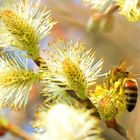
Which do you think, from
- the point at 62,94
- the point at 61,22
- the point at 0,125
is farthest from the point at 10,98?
the point at 61,22

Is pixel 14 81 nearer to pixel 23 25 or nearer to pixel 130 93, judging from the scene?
pixel 23 25

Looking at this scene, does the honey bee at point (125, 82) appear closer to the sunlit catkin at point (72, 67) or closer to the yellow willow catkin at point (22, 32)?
the sunlit catkin at point (72, 67)

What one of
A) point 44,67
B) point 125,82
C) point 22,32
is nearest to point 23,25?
point 22,32

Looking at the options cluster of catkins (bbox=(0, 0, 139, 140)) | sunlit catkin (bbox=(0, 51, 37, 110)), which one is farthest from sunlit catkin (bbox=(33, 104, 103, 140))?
sunlit catkin (bbox=(0, 51, 37, 110))

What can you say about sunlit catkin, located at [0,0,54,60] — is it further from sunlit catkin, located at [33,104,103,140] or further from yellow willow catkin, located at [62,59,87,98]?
sunlit catkin, located at [33,104,103,140]

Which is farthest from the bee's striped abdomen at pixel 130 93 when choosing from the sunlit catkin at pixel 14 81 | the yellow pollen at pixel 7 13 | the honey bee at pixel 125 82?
the yellow pollen at pixel 7 13

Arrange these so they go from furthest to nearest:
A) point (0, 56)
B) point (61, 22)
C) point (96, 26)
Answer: point (61, 22) < point (96, 26) < point (0, 56)

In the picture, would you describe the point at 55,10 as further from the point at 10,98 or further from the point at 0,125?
the point at 0,125

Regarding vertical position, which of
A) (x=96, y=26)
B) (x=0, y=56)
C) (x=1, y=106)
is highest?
(x=96, y=26)
